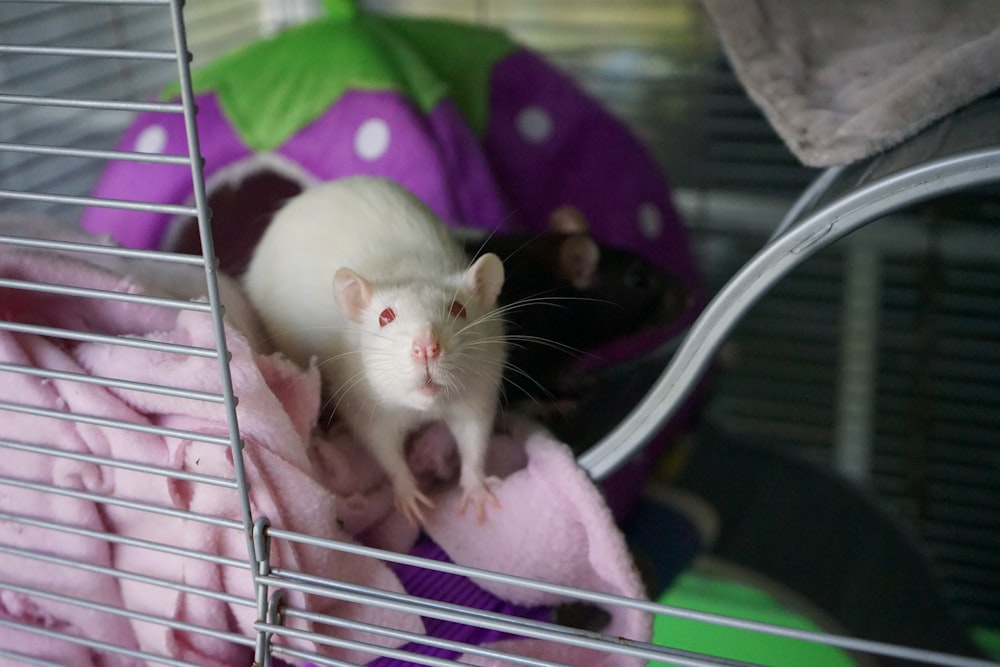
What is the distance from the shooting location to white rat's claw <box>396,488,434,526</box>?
814 mm

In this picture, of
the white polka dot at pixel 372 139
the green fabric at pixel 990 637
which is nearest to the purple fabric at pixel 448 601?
the white polka dot at pixel 372 139

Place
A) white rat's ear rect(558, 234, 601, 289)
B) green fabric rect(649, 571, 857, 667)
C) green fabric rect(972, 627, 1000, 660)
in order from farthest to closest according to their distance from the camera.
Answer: green fabric rect(972, 627, 1000, 660) → green fabric rect(649, 571, 857, 667) → white rat's ear rect(558, 234, 601, 289)

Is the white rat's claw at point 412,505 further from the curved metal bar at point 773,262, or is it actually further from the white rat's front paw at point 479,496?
the curved metal bar at point 773,262

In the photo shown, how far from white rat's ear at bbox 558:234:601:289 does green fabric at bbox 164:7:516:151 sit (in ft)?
0.89

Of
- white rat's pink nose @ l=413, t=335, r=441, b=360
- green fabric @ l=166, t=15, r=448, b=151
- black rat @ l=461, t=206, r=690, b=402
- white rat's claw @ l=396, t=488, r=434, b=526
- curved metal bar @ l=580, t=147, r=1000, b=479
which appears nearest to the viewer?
curved metal bar @ l=580, t=147, r=1000, b=479

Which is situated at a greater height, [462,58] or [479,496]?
[462,58]

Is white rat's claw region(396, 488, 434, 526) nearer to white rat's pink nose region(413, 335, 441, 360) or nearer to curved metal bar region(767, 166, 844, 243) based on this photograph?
white rat's pink nose region(413, 335, 441, 360)

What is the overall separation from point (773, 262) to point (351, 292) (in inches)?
12.3

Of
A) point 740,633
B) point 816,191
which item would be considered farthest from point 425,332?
point 740,633

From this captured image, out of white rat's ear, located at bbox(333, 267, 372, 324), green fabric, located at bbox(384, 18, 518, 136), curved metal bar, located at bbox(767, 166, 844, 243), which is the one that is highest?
green fabric, located at bbox(384, 18, 518, 136)

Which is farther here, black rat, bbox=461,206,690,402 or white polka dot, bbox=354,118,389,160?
white polka dot, bbox=354,118,389,160

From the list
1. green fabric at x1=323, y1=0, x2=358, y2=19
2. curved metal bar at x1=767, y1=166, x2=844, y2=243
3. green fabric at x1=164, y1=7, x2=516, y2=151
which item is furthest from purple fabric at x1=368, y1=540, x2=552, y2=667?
green fabric at x1=323, y1=0, x2=358, y2=19

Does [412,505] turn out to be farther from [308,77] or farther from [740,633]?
[740,633]

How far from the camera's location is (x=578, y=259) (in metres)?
1.11
